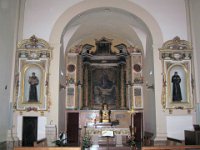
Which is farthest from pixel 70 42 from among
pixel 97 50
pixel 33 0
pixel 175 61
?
pixel 175 61

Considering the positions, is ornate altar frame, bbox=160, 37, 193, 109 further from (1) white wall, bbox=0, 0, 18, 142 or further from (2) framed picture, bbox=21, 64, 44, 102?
(1) white wall, bbox=0, 0, 18, 142

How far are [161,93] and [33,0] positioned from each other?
17.5ft

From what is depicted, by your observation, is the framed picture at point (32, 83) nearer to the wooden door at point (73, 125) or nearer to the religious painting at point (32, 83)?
the religious painting at point (32, 83)

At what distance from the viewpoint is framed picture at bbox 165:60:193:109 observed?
33.1ft

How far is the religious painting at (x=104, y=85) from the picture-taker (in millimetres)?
14664

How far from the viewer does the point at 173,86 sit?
403 inches

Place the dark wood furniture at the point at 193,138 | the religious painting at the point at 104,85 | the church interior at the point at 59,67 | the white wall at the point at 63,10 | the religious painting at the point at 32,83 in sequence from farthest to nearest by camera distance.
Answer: the religious painting at the point at 104,85
the white wall at the point at 63,10
the religious painting at the point at 32,83
the church interior at the point at 59,67
the dark wood furniture at the point at 193,138

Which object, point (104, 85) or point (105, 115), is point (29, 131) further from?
point (104, 85)

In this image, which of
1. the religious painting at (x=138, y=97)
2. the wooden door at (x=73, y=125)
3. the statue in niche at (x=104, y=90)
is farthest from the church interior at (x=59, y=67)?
the statue in niche at (x=104, y=90)

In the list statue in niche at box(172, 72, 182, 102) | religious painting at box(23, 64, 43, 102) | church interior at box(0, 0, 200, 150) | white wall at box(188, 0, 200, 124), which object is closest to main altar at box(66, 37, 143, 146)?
church interior at box(0, 0, 200, 150)

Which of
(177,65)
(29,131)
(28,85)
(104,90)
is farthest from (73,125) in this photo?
(177,65)

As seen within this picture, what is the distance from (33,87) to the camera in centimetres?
1014

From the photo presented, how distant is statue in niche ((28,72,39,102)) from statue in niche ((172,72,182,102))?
4.49 meters

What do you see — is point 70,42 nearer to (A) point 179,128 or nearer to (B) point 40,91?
(B) point 40,91
